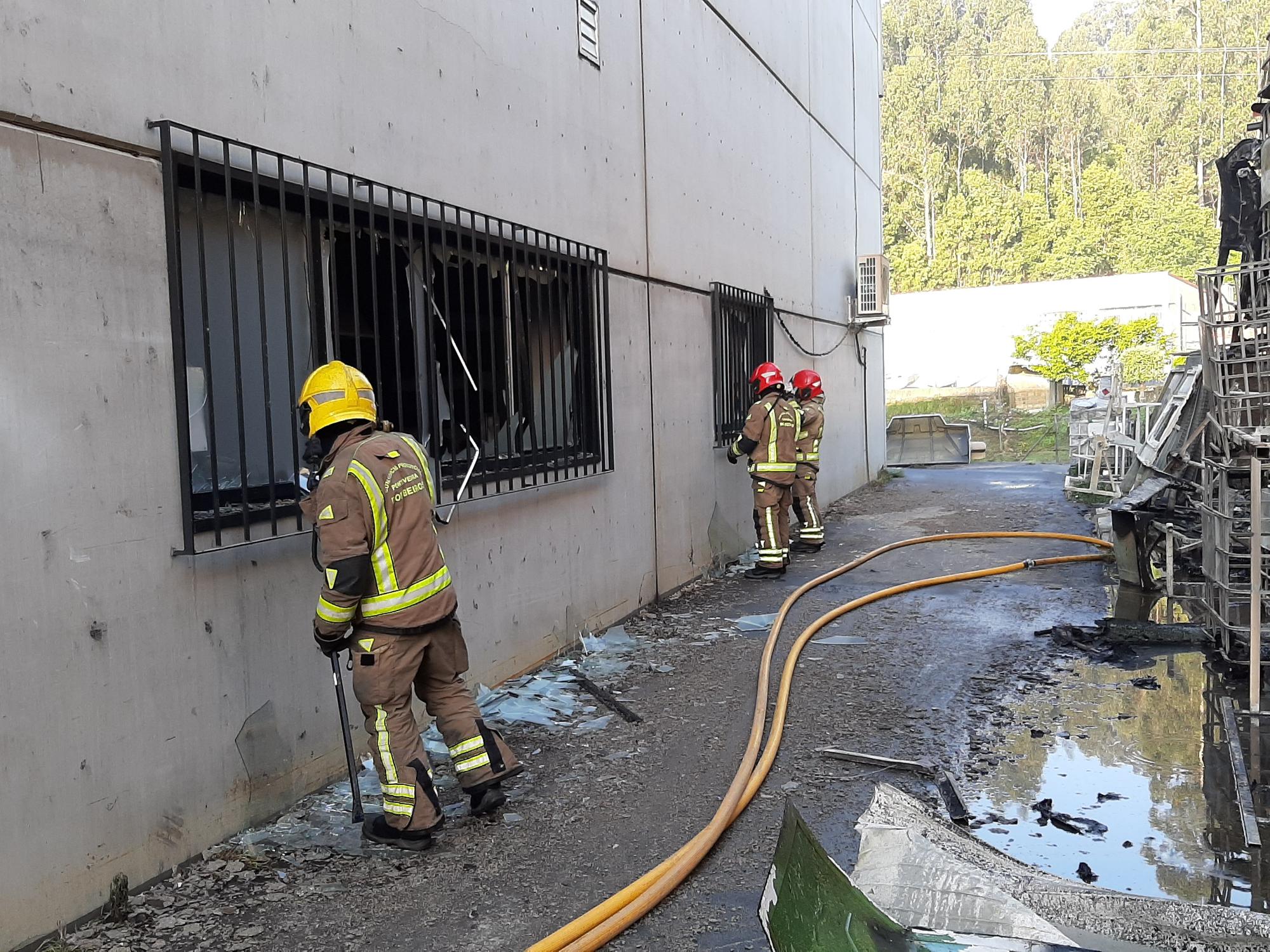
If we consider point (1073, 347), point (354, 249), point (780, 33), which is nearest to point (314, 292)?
point (354, 249)

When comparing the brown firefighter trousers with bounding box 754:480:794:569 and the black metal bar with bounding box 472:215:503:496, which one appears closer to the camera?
the black metal bar with bounding box 472:215:503:496

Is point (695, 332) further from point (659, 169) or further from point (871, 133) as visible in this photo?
point (871, 133)

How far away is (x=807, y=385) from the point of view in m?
10.8

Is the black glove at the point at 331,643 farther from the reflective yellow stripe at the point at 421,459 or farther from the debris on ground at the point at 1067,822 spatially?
the debris on ground at the point at 1067,822

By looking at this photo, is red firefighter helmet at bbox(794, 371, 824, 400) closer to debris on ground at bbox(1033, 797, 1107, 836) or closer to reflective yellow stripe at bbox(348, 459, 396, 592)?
debris on ground at bbox(1033, 797, 1107, 836)

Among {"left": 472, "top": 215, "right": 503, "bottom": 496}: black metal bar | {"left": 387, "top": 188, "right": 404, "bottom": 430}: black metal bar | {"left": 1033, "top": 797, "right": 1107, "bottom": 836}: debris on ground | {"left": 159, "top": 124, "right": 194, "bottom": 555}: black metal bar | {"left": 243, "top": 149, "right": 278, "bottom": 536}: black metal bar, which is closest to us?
{"left": 159, "top": 124, "right": 194, "bottom": 555}: black metal bar

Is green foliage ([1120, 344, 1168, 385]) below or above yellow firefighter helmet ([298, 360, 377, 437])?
above

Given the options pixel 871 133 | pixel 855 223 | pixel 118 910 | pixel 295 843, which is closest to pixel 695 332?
pixel 295 843

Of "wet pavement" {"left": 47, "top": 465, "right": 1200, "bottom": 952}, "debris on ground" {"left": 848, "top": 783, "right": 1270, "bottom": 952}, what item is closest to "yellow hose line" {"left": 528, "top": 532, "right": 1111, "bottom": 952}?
"wet pavement" {"left": 47, "top": 465, "right": 1200, "bottom": 952}

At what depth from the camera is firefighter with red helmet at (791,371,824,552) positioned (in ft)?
33.5

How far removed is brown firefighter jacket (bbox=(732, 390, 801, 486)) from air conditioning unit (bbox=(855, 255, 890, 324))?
6774mm

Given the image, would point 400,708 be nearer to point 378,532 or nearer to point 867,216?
point 378,532

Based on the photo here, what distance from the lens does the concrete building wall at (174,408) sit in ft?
9.86

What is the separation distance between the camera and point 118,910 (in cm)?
317
